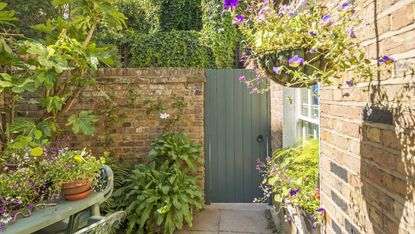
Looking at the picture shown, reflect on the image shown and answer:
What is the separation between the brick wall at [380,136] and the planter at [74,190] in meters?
1.77

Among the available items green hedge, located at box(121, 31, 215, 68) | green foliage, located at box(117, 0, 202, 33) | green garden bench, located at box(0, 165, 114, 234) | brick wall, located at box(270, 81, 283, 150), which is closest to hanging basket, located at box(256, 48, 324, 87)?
green garden bench, located at box(0, 165, 114, 234)

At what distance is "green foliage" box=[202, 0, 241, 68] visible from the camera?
25.0 ft

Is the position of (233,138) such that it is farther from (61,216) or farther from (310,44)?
(310,44)

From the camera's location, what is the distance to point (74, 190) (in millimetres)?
2090

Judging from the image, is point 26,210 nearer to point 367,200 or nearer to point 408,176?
point 367,200

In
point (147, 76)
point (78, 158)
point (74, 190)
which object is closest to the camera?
point (74, 190)

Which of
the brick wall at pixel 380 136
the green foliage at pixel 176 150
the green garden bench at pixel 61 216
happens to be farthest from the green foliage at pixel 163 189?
the brick wall at pixel 380 136

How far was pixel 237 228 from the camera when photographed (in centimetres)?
355

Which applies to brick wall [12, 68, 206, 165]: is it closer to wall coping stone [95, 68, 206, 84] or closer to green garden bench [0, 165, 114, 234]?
wall coping stone [95, 68, 206, 84]

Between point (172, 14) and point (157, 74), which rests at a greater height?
point (172, 14)

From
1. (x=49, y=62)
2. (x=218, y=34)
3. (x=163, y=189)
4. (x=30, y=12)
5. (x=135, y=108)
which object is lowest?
(x=163, y=189)

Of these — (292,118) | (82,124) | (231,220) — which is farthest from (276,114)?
(82,124)

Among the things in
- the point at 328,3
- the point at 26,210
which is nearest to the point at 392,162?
the point at 328,3

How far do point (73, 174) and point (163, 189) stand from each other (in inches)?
52.3
